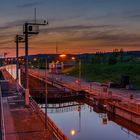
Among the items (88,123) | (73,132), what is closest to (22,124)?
(73,132)

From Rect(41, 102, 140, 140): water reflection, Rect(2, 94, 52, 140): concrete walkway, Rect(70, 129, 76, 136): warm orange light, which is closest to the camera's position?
Rect(2, 94, 52, 140): concrete walkway

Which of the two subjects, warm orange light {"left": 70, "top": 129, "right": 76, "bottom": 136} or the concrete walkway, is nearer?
the concrete walkway

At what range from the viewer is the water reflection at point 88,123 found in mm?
43375

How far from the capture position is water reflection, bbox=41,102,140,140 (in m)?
43.4

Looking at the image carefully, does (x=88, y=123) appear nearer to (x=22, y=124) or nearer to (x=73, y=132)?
(x=73, y=132)

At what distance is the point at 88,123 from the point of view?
5134 centimetres

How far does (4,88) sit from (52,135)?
122ft

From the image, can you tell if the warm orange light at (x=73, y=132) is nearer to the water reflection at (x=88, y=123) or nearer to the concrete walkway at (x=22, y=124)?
the water reflection at (x=88, y=123)

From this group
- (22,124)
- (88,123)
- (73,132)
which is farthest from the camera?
(88,123)

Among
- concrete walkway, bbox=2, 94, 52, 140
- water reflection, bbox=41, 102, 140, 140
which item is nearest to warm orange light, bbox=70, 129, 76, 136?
water reflection, bbox=41, 102, 140, 140

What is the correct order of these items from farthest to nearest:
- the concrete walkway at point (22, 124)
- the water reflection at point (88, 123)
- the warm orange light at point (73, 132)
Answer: the warm orange light at point (73, 132), the water reflection at point (88, 123), the concrete walkway at point (22, 124)

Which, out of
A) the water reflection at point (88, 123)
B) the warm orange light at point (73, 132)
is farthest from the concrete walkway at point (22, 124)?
the water reflection at point (88, 123)

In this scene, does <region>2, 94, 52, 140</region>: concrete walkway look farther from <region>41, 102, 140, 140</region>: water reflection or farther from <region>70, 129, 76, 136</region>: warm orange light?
<region>41, 102, 140, 140</region>: water reflection

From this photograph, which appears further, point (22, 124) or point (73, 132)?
point (73, 132)
